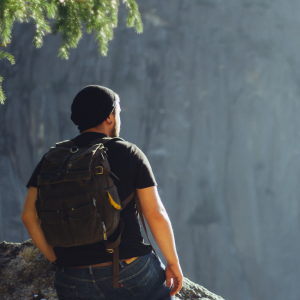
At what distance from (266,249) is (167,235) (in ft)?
38.4

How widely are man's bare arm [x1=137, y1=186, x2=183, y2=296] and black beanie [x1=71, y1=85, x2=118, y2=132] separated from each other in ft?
0.84

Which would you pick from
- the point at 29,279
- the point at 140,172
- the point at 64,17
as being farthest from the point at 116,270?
the point at 64,17

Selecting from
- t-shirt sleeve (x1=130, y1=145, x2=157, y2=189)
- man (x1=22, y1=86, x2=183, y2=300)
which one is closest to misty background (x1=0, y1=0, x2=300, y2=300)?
man (x1=22, y1=86, x2=183, y2=300)

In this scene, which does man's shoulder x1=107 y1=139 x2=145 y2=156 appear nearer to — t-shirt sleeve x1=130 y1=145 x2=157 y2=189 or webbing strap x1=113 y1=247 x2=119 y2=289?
t-shirt sleeve x1=130 y1=145 x2=157 y2=189

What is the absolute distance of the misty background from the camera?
432 inches

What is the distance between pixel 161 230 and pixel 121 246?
0.12 m

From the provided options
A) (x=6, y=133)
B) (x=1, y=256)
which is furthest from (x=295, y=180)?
(x=1, y=256)

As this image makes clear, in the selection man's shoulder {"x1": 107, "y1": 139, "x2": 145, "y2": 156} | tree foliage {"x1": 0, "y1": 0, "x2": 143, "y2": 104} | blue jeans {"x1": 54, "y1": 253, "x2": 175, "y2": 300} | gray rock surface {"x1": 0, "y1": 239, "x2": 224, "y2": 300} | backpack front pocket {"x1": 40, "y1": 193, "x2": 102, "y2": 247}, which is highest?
tree foliage {"x1": 0, "y1": 0, "x2": 143, "y2": 104}

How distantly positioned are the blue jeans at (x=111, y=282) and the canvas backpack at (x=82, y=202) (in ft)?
0.09

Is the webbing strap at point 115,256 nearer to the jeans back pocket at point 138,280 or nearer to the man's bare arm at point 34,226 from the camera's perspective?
the jeans back pocket at point 138,280

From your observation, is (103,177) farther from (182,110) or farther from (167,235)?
(182,110)

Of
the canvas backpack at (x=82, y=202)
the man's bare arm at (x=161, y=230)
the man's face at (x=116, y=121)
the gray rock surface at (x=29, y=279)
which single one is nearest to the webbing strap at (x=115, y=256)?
the canvas backpack at (x=82, y=202)

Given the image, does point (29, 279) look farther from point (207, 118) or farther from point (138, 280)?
point (207, 118)

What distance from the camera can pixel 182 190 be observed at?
38.1 feet
